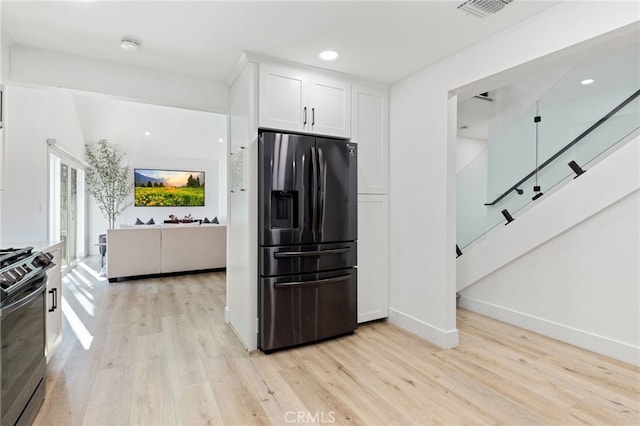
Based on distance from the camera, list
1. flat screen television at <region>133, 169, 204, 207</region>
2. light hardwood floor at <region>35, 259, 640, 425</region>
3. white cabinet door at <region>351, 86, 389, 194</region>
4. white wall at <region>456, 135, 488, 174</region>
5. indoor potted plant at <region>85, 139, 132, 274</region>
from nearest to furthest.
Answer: light hardwood floor at <region>35, 259, 640, 425</region>
white cabinet door at <region>351, 86, 389, 194</region>
white wall at <region>456, 135, 488, 174</region>
indoor potted plant at <region>85, 139, 132, 274</region>
flat screen television at <region>133, 169, 204, 207</region>

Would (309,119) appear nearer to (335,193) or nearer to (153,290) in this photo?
(335,193)

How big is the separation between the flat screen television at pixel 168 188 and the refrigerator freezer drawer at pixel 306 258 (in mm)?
7470

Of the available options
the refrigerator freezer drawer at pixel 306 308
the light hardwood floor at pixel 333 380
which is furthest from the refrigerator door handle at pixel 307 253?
the light hardwood floor at pixel 333 380

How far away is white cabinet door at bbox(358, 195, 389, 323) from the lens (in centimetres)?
330

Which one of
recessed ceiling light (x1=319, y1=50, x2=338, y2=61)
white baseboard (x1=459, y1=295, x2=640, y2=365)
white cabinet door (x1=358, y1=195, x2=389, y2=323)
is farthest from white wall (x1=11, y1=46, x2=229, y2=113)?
white baseboard (x1=459, y1=295, x2=640, y2=365)

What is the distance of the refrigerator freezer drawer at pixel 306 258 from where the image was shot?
2730 millimetres

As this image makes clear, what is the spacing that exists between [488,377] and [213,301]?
10.5ft

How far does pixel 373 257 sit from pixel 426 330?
2.74ft

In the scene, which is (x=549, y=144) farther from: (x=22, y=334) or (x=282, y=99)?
(x=22, y=334)

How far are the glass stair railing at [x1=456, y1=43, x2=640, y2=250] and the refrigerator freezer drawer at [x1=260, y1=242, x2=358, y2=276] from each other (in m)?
1.77

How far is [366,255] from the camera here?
3326 millimetres

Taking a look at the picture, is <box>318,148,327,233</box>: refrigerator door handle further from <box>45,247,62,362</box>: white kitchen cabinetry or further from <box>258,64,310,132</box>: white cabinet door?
<box>45,247,62,362</box>: white kitchen cabinetry

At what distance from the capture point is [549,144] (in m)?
3.40

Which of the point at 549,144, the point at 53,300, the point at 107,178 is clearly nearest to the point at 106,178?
the point at 107,178
